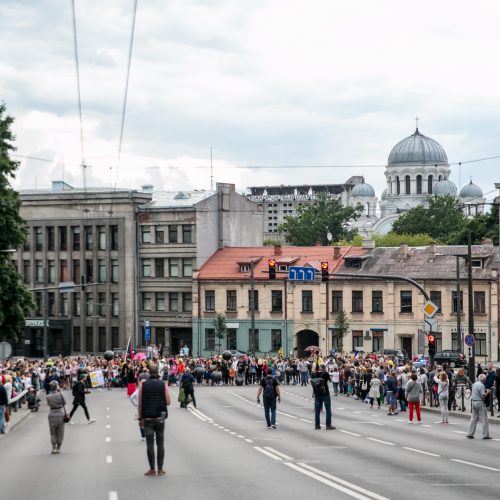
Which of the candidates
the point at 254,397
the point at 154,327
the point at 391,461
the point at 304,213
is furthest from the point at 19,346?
the point at 391,461

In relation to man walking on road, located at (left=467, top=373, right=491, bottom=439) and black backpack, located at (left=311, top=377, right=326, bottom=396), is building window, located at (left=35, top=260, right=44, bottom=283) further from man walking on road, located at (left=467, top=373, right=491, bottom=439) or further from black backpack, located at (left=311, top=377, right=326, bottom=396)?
man walking on road, located at (left=467, top=373, right=491, bottom=439)

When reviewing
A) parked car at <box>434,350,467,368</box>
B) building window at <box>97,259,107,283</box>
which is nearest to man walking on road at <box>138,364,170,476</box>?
parked car at <box>434,350,467,368</box>

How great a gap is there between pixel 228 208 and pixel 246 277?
9.17 metres

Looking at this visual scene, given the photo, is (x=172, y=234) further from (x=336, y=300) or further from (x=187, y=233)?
(x=336, y=300)

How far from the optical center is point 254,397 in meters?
45.1

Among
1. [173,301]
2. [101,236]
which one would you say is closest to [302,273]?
[173,301]

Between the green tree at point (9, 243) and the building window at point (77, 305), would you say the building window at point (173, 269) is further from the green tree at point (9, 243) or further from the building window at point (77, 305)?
the green tree at point (9, 243)

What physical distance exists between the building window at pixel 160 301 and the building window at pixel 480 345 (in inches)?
971

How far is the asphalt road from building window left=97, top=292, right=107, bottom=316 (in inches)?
2054

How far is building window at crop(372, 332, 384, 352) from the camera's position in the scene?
3004 inches

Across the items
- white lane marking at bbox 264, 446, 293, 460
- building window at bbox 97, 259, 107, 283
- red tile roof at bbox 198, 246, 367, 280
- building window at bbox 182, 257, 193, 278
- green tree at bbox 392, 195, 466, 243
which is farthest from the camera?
green tree at bbox 392, 195, 466, 243

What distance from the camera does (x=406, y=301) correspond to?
75.6 m

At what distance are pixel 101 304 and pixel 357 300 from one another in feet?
68.4

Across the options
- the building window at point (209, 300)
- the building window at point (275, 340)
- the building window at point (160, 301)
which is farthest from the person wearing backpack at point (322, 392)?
the building window at point (160, 301)
